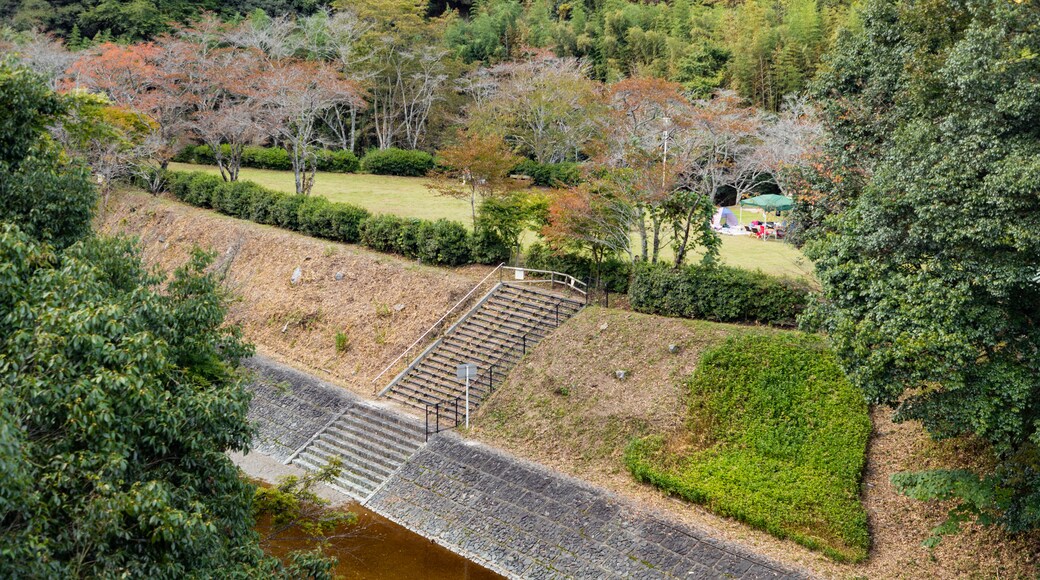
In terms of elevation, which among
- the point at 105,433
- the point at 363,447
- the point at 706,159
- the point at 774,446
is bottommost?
the point at 363,447

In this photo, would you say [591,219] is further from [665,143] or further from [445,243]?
[445,243]

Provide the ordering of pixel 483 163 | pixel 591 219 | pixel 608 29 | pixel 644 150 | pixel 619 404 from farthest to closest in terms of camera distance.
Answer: pixel 608 29
pixel 483 163
pixel 644 150
pixel 591 219
pixel 619 404

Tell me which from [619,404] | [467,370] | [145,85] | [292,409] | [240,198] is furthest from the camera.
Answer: [145,85]

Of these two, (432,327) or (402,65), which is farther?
(402,65)

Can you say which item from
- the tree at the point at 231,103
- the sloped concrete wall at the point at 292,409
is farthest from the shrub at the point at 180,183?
the sloped concrete wall at the point at 292,409

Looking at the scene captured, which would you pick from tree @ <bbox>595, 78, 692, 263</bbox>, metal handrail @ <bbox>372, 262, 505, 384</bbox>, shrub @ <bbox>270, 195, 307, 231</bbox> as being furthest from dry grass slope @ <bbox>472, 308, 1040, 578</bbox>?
shrub @ <bbox>270, 195, 307, 231</bbox>

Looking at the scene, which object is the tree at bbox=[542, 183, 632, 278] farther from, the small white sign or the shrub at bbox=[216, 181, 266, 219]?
the shrub at bbox=[216, 181, 266, 219]

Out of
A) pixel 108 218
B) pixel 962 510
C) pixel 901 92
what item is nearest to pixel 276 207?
pixel 108 218

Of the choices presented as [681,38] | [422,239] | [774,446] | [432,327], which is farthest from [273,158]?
[774,446]

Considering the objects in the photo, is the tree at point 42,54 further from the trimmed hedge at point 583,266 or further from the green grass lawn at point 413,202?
the trimmed hedge at point 583,266
